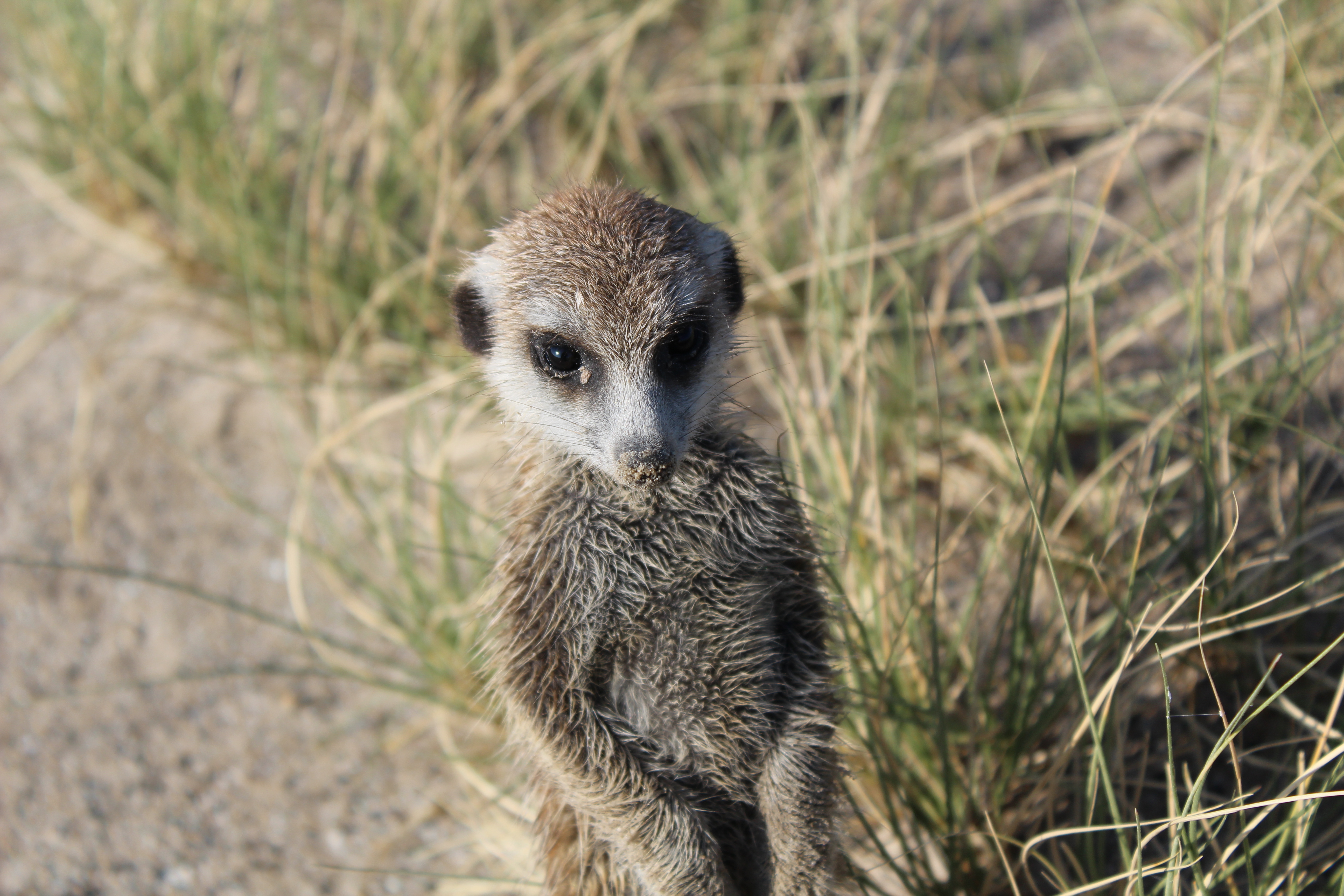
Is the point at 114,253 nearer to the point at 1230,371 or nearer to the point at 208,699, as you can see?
the point at 208,699

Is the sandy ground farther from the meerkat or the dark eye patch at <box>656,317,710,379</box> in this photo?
the dark eye patch at <box>656,317,710,379</box>

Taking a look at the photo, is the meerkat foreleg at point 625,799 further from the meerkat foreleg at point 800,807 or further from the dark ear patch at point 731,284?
the dark ear patch at point 731,284

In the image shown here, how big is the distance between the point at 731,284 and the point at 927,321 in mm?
482

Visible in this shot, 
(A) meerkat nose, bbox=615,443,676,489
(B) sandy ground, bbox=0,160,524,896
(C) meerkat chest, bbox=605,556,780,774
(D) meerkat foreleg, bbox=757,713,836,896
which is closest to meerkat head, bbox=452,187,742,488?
(A) meerkat nose, bbox=615,443,676,489

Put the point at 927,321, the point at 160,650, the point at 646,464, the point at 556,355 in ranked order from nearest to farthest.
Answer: the point at 646,464
the point at 556,355
the point at 927,321
the point at 160,650

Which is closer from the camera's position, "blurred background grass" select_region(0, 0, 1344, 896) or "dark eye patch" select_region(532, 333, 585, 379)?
"dark eye patch" select_region(532, 333, 585, 379)

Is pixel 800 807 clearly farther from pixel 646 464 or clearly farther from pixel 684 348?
pixel 684 348

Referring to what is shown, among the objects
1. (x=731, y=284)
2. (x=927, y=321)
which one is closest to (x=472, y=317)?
(x=731, y=284)

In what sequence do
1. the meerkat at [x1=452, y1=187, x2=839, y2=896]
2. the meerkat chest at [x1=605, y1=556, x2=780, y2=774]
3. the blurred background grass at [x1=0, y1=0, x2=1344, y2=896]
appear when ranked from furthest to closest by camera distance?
the blurred background grass at [x1=0, y1=0, x2=1344, y2=896] < the meerkat chest at [x1=605, y1=556, x2=780, y2=774] < the meerkat at [x1=452, y1=187, x2=839, y2=896]

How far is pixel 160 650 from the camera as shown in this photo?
345 centimetres

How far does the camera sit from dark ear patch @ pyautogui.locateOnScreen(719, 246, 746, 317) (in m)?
1.98

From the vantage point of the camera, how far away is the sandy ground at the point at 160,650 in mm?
2965

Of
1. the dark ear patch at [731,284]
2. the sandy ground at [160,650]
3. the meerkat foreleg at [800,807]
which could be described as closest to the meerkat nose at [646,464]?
the dark ear patch at [731,284]

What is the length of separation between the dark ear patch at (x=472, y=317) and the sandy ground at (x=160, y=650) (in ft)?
5.15
